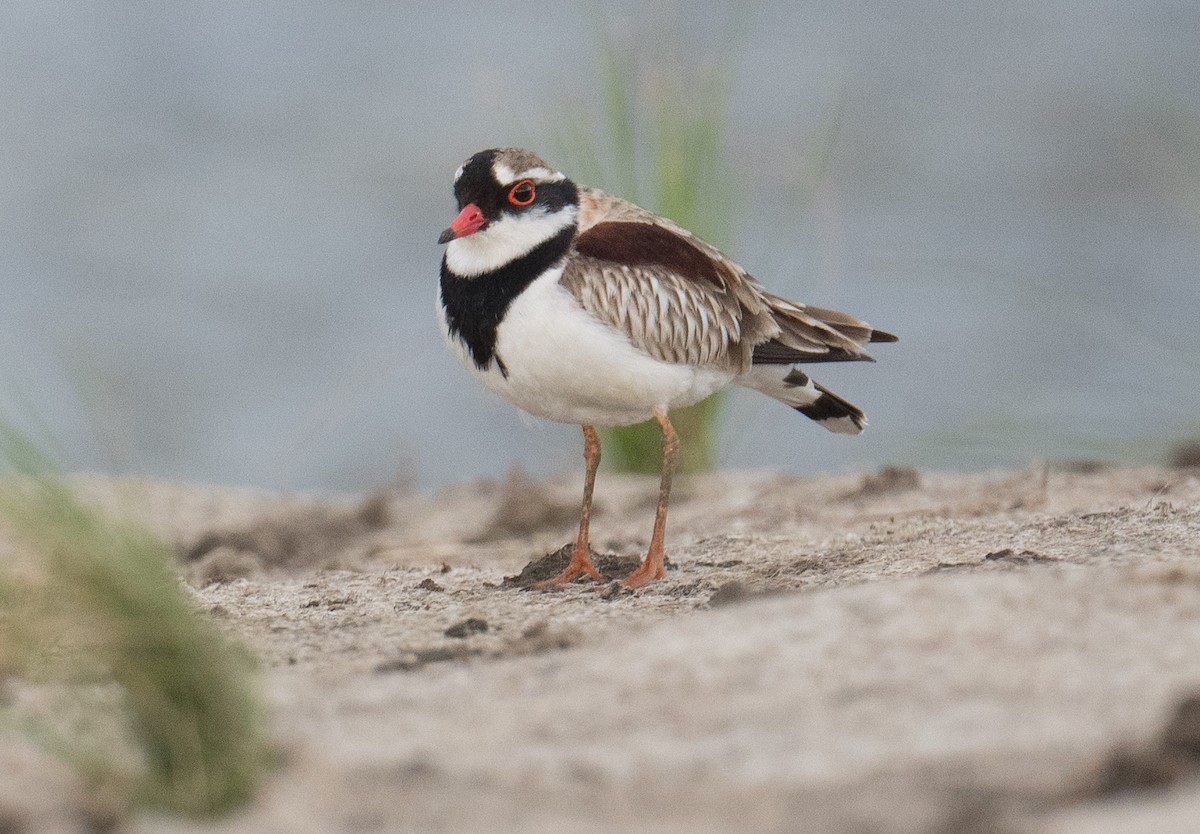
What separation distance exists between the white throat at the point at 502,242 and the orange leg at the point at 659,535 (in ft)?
2.07

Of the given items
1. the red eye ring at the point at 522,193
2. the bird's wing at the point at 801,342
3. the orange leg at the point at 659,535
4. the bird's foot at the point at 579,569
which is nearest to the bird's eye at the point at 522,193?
the red eye ring at the point at 522,193

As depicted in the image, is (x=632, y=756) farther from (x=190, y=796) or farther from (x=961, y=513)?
(x=961, y=513)

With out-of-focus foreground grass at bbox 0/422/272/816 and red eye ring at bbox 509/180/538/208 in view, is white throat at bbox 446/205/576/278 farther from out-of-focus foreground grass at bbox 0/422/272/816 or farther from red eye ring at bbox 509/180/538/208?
out-of-focus foreground grass at bbox 0/422/272/816

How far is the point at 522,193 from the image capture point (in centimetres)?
A: 486

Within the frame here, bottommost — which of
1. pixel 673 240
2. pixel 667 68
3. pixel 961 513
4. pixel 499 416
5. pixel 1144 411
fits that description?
pixel 499 416

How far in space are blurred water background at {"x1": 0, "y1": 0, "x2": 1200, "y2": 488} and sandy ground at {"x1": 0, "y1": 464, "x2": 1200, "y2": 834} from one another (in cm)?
285

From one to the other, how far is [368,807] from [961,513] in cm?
320

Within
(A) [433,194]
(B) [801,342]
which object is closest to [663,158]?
(B) [801,342]

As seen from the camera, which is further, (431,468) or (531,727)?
(431,468)

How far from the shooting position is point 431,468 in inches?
317

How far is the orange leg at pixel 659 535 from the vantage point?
4.76 m

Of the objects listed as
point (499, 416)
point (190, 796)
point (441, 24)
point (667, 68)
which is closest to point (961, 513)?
point (667, 68)

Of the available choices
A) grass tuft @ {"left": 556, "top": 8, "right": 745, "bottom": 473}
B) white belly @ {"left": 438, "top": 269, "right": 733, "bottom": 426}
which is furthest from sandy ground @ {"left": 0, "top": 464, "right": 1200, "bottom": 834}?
grass tuft @ {"left": 556, "top": 8, "right": 745, "bottom": 473}

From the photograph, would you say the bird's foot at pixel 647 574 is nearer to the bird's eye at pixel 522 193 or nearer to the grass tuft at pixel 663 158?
the bird's eye at pixel 522 193
